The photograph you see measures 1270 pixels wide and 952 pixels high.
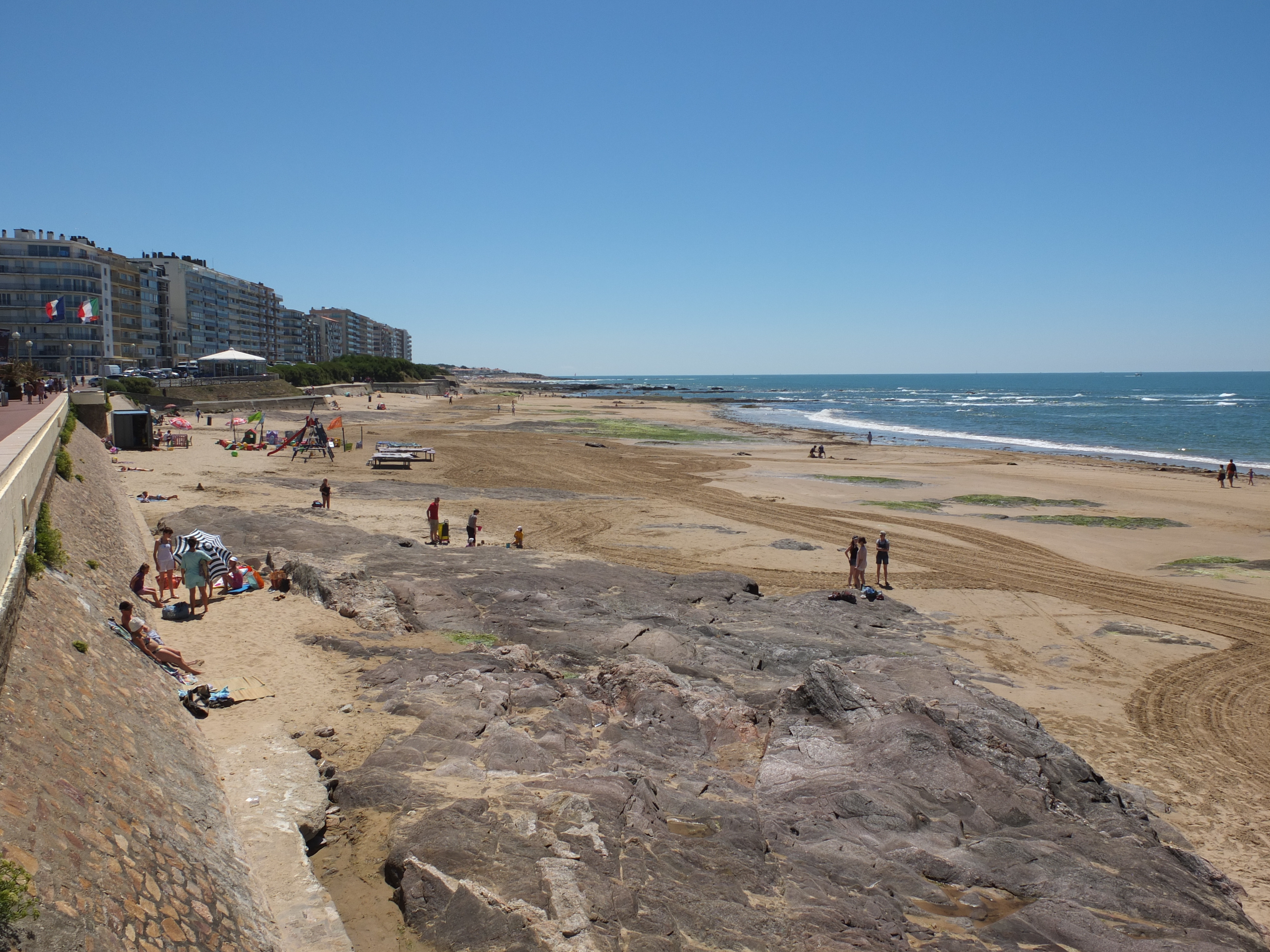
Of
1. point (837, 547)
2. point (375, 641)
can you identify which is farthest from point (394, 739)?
point (837, 547)

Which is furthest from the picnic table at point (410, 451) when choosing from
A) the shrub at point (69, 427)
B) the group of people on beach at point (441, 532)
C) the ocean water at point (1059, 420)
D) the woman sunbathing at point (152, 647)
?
the ocean water at point (1059, 420)

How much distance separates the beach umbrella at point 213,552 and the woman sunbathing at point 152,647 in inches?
140

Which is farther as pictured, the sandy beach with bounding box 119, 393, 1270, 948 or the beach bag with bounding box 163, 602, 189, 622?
the beach bag with bounding box 163, 602, 189, 622

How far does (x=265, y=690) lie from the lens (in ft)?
36.3

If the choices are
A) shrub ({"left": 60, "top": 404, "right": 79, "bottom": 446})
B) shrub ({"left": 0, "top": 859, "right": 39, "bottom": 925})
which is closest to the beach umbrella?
shrub ({"left": 60, "top": 404, "right": 79, "bottom": 446})

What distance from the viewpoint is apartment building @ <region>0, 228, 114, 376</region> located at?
266 ft

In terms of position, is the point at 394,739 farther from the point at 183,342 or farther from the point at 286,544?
the point at 183,342

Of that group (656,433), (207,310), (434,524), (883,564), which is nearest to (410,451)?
(434,524)

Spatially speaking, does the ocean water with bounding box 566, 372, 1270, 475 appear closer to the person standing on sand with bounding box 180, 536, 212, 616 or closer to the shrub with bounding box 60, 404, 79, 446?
the shrub with bounding box 60, 404, 79, 446

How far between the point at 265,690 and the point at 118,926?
6.25 m

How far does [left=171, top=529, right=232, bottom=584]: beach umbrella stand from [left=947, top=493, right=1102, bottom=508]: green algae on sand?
28.5 m

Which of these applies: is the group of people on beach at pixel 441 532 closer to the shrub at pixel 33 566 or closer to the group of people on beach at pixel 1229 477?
the shrub at pixel 33 566

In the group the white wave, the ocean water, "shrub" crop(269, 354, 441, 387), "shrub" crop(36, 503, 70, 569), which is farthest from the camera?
"shrub" crop(269, 354, 441, 387)

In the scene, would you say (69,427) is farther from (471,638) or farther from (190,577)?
(471,638)
